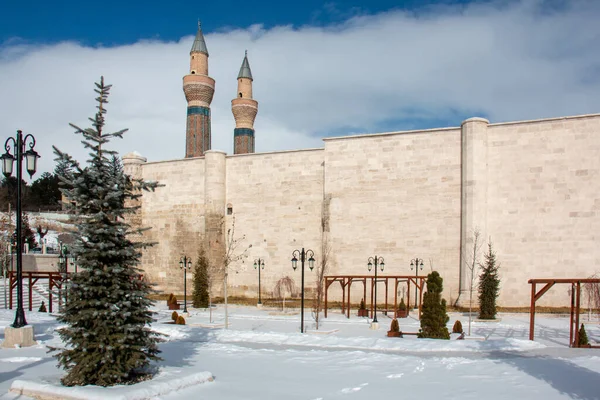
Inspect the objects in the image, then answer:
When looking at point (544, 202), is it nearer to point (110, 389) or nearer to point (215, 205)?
point (215, 205)

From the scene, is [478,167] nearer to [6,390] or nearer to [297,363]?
[297,363]

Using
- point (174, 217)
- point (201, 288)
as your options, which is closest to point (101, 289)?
point (201, 288)

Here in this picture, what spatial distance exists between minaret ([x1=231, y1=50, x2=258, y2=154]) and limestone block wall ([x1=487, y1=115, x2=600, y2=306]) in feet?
83.1

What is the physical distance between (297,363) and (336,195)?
58.4 ft

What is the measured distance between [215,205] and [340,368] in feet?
69.9

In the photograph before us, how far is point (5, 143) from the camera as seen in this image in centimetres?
1148

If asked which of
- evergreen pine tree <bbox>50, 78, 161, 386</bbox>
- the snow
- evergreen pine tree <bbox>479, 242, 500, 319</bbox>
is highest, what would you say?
evergreen pine tree <bbox>50, 78, 161, 386</bbox>

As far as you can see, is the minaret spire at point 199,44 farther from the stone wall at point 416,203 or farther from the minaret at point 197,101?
the stone wall at point 416,203

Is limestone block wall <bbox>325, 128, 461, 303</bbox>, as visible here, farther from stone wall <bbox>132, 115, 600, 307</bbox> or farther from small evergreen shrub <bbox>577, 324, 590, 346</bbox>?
small evergreen shrub <bbox>577, 324, 590, 346</bbox>

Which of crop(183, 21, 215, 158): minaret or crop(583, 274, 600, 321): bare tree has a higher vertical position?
crop(183, 21, 215, 158): minaret

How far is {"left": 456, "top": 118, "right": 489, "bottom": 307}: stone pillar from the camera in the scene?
24250 millimetres

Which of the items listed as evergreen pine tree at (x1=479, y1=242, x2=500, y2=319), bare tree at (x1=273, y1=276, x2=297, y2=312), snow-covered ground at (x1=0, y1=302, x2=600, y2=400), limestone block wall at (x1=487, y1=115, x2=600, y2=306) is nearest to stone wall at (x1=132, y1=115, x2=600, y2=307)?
limestone block wall at (x1=487, y1=115, x2=600, y2=306)

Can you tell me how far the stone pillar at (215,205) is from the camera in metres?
30.0

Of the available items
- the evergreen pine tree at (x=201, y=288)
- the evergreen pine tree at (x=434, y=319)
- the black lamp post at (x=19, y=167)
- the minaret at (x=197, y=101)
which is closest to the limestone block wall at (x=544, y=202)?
the evergreen pine tree at (x=434, y=319)
